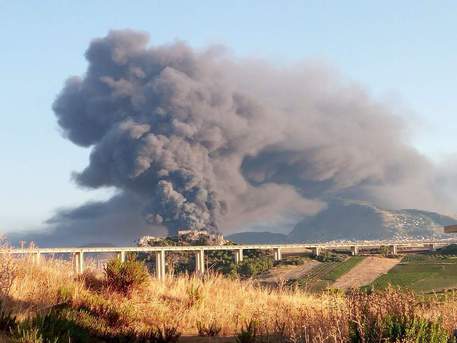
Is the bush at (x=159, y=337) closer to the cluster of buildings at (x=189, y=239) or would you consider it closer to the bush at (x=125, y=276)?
the bush at (x=125, y=276)

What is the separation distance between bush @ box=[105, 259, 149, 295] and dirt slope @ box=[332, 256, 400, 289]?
7713 centimetres

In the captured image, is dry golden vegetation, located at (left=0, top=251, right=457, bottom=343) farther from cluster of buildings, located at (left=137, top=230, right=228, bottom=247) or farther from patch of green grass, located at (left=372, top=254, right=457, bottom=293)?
cluster of buildings, located at (left=137, top=230, right=228, bottom=247)

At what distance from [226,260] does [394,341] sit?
463 ft

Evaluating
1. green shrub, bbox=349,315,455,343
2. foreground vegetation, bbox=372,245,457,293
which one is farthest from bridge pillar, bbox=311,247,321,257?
green shrub, bbox=349,315,455,343

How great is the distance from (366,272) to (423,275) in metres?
19.4

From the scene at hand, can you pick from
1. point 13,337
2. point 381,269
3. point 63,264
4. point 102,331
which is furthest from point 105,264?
point 381,269

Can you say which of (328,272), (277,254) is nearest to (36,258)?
(328,272)

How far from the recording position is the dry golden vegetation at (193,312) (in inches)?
393

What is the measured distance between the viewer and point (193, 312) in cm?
1648

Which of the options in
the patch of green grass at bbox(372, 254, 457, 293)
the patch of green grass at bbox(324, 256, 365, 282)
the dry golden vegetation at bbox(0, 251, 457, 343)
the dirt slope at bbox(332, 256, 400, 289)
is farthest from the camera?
the patch of green grass at bbox(324, 256, 365, 282)

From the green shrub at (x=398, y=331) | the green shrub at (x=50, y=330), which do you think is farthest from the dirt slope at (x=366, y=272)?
the green shrub at (x=398, y=331)

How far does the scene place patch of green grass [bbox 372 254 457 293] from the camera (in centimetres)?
7989

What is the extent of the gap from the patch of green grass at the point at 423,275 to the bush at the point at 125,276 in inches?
2455

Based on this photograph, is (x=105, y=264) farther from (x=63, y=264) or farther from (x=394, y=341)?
(x=394, y=341)
